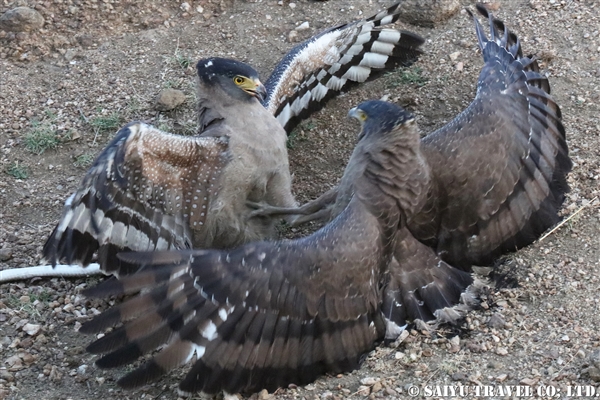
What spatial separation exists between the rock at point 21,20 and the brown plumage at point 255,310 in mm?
3973

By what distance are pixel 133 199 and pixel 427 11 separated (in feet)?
11.4

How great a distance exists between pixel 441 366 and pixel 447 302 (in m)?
0.50

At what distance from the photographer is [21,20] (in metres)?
7.46

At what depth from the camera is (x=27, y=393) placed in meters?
4.81

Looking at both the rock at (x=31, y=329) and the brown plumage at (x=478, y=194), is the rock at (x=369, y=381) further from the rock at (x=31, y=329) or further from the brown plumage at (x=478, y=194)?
the rock at (x=31, y=329)

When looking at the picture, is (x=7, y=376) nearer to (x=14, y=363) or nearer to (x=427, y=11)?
(x=14, y=363)

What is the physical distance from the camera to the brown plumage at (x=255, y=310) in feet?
→ 13.8

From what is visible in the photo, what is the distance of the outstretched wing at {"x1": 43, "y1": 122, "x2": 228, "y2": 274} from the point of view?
199 inches

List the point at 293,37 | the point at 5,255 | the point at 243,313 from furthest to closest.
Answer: the point at 293,37 → the point at 5,255 → the point at 243,313

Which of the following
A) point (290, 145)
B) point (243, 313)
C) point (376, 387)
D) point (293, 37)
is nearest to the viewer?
point (243, 313)

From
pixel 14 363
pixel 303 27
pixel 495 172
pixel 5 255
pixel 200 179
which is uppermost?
pixel 495 172

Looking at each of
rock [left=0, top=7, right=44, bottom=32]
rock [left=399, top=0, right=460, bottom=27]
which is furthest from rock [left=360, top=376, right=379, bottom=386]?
rock [left=0, top=7, right=44, bottom=32]

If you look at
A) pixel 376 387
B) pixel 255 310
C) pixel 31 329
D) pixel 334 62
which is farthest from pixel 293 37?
pixel 376 387

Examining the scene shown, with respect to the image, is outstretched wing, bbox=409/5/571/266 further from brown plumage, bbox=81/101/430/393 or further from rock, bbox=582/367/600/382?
rock, bbox=582/367/600/382
